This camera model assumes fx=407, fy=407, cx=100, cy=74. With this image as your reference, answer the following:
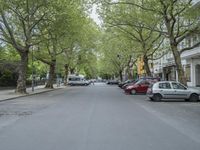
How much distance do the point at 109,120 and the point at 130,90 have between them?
25728mm

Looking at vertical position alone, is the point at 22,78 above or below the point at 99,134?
above

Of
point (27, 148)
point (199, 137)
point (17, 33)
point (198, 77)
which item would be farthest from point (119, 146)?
point (198, 77)

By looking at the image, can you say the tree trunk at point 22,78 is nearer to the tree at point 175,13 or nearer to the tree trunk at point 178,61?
the tree at point 175,13

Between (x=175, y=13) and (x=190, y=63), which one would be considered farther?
(x=190, y=63)

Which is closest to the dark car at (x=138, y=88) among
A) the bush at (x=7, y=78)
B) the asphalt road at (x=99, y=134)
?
the bush at (x=7, y=78)

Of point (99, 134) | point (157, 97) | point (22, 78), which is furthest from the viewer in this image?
point (22, 78)

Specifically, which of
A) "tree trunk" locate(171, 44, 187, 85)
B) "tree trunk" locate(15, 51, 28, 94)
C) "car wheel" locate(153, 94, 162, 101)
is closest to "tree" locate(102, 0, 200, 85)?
"tree trunk" locate(171, 44, 187, 85)

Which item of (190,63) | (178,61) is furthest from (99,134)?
(190,63)

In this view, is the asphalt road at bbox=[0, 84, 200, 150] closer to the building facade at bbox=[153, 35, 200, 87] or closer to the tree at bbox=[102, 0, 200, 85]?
the tree at bbox=[102, 0, 200, 85]

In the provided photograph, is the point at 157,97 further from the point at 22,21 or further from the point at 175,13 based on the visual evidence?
the point at 22,21

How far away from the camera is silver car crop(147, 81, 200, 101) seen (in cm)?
2825

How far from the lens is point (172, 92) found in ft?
92.9

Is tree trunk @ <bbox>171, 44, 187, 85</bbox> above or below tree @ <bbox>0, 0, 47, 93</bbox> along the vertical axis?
below

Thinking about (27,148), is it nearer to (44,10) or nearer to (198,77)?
(44,10)
